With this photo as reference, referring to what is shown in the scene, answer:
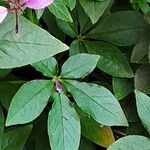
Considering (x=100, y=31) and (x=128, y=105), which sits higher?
(x=100, y=31)

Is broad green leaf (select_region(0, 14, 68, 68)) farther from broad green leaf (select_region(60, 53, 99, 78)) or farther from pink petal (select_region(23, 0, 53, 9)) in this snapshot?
broad green leaf (select_region(60, 53, 99, 78))

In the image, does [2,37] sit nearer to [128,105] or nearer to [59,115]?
[59,115]

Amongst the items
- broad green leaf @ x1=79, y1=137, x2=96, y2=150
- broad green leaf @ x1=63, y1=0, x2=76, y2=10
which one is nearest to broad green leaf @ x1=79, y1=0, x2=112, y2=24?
broad green leaf @ x1=63, y1=0, x2=76, y2=10

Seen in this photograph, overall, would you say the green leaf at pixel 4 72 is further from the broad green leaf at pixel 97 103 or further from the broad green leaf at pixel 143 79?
the broad green leaf at pixel 143 79

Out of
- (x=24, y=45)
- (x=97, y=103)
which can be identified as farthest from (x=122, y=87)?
(x=24, y=45)

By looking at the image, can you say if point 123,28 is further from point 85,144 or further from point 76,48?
point 85,144

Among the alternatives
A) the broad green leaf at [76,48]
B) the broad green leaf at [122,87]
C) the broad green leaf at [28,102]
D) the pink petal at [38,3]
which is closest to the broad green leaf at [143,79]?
the broad green leaf at [122,87]

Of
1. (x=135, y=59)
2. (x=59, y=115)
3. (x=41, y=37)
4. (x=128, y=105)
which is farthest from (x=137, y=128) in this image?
(x=41, y=37)
